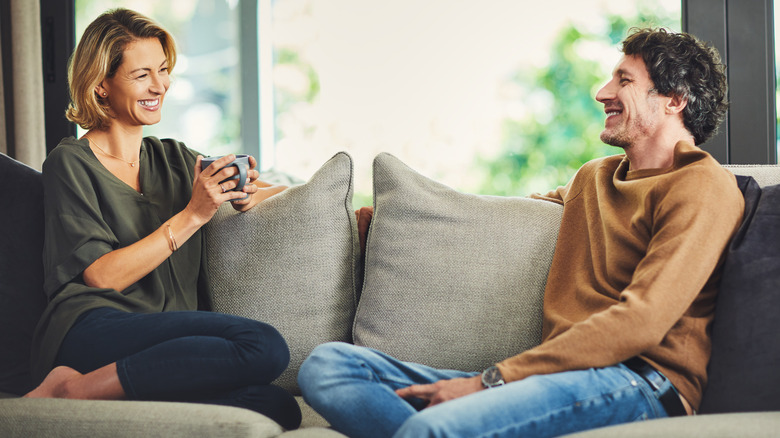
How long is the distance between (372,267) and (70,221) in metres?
0.75

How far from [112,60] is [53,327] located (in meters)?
0.72

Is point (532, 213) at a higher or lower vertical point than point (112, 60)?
lower

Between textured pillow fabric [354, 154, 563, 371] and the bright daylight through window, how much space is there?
0.90 meters

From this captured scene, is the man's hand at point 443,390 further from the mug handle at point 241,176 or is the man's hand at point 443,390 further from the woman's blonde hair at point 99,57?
the woman's blonde hair at point 99,57

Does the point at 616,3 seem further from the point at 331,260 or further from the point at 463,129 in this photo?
the point at 331,260

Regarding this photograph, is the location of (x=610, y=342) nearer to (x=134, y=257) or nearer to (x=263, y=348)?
(x=263, y=348)

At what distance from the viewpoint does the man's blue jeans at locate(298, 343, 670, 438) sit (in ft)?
3.63

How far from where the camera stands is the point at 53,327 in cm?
150

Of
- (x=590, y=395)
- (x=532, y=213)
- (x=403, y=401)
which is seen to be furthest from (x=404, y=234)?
(x=590, y=395)

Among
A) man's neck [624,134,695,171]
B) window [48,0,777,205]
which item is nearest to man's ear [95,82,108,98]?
window [48,0,777,205]

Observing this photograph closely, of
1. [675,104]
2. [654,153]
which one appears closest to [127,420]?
[654,153]

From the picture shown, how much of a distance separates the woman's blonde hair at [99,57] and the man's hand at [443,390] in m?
1.12

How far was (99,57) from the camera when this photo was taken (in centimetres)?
175

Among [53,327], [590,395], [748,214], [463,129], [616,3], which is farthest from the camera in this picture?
[463,129]
